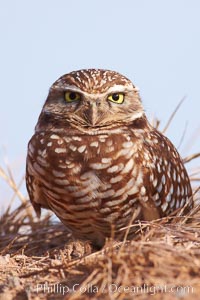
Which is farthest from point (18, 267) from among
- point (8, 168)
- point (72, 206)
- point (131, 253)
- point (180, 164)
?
point (8, 168)

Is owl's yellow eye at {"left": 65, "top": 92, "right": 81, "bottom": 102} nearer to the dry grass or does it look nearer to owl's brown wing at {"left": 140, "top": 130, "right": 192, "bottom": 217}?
owl's brown wing at {"left": 140, "top": 130, "right": 192, "bottom": 217}

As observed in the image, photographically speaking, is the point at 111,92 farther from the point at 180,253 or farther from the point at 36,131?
the point at 180,253

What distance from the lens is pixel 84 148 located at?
16.5ft

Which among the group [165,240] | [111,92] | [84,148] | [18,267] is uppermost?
[111,92]

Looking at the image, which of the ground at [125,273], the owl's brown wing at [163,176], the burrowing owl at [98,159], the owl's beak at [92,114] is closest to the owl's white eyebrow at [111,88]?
the burrowing owl at [98,159]

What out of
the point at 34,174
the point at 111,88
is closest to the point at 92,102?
the point at 111,88

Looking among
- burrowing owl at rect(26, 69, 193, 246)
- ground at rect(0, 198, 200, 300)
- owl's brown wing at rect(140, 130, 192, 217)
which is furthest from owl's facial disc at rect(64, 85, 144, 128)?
ground at rect(0, 198, 200, 300)

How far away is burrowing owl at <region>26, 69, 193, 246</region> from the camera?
195 inches

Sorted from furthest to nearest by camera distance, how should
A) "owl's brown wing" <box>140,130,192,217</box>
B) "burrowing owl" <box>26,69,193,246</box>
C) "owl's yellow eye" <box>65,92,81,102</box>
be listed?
"owl's yellow eye" <box>65,92,81,102</box>, "owl's brown wing" <box>140,130,192,217</box>, "burrowing owl" <box>26,69,193,246</box>

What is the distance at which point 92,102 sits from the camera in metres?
5.14

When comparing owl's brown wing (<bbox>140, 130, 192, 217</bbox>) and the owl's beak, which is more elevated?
the owl's beak

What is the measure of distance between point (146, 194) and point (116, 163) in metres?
0.32

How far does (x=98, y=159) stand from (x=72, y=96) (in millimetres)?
550

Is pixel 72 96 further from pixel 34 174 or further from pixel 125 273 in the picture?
pixel 125 273
